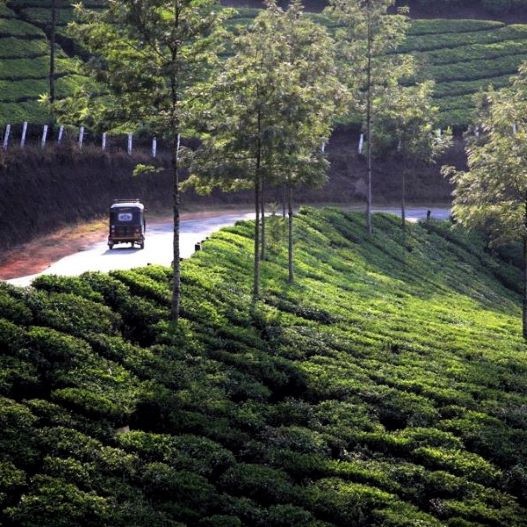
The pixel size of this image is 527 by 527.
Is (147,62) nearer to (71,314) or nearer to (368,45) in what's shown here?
(71,314)

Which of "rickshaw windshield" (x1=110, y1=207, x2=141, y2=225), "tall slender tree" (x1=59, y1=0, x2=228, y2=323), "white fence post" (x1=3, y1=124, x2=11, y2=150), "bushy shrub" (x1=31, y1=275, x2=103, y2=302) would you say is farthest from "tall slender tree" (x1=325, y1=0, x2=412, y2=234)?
"bushy shrub" (x1=31, y1=275, x2=103, y2=302)

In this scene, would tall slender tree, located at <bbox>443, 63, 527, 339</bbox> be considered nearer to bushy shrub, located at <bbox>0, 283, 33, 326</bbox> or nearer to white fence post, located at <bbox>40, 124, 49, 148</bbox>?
bushy shrub, located at <bbox>0, 283, 33, 326</bbox>

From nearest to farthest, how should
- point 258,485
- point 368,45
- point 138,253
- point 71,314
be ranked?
point 258,485, point 71,314, point 138,253, point 368,45

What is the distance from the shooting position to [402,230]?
174 ft

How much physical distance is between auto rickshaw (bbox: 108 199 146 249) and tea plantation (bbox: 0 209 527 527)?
31.8 ft

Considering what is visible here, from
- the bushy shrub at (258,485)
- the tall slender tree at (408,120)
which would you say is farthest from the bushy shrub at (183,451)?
the tall slender tree at (408,120)

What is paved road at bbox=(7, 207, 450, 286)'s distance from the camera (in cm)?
3316

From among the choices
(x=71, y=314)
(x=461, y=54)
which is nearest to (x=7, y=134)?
(x=71, y=314)

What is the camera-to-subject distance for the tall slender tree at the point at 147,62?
23.2m

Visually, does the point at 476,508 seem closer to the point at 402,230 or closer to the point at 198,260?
the point at 198,260

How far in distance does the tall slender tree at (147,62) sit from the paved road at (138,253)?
626 centimetres

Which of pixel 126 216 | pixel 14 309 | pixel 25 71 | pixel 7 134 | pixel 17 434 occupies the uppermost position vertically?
pixel 25 71

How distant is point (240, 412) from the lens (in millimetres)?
20297

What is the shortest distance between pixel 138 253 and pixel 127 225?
2341 millimetres
